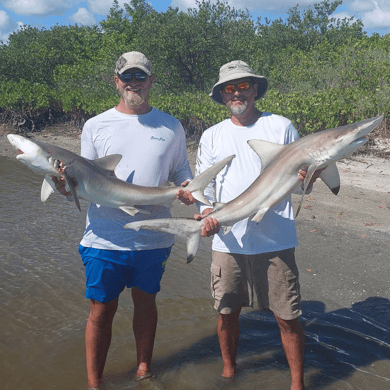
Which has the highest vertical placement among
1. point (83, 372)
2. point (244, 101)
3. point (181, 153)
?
point (244, 101)

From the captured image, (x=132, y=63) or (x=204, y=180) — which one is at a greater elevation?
(x=132, y=63)

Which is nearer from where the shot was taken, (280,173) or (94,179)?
(280,173)

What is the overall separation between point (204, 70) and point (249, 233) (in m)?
26.4

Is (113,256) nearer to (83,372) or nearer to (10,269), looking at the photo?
(83,372)

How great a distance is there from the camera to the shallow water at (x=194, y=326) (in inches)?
181

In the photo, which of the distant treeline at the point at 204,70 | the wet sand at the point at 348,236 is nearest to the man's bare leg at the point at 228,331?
the wet sand at the point at 348,236

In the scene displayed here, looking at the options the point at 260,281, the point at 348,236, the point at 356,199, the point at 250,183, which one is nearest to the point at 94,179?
the point at 250,183

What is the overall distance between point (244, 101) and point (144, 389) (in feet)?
9.44

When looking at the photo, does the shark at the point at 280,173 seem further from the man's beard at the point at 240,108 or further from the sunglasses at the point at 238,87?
the sunglasses at the point at 238,87

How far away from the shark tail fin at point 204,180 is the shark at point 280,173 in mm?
221

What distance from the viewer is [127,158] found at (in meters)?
3.69

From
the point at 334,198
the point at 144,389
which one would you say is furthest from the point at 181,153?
the point at 334,198

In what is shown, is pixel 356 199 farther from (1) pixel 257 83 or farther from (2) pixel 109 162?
(2) pixel 109 162

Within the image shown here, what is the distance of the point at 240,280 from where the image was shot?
12.6ft
